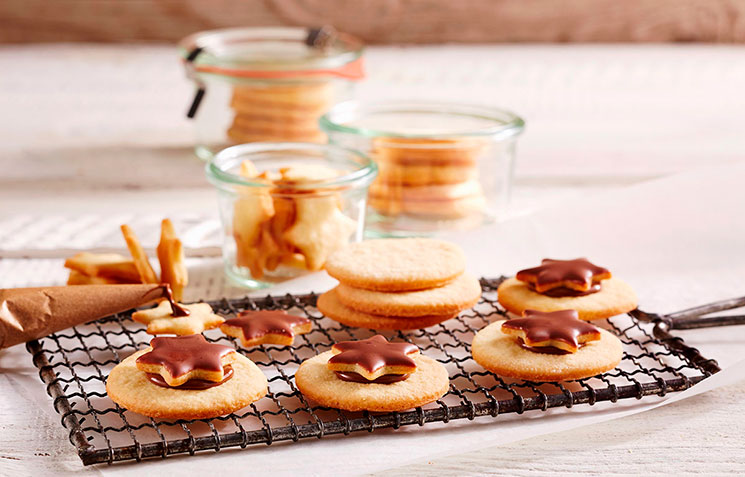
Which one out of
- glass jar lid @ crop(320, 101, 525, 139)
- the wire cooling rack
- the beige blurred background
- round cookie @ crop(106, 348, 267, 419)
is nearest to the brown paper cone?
the wire cooling rack

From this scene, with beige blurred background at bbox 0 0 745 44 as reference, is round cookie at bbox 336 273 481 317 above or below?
below

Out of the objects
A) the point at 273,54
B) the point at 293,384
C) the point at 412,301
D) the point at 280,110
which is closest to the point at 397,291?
the point at 412,301

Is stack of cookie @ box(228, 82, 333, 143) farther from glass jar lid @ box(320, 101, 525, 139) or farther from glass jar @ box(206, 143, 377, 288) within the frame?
glass jar @ box(206, 143, 377, 288)

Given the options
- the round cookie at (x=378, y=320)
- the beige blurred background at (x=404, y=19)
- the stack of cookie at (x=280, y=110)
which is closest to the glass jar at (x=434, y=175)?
the stack of cookie at (x=280, y=110)

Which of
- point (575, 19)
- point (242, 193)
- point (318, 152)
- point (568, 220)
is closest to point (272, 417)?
point (242, 193)

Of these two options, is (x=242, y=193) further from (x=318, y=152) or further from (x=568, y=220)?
(x=568, y=220)
